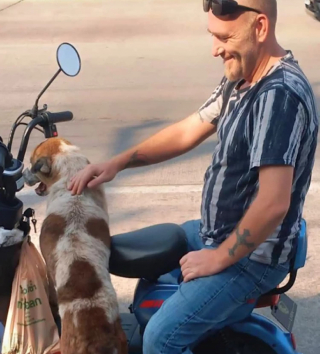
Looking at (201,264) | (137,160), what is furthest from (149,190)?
(201,264)

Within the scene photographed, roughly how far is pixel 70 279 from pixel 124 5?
1609 centimetres

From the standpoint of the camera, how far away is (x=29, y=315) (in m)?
2.67

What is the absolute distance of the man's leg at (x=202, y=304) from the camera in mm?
2381

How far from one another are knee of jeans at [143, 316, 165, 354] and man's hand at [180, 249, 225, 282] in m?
0.22

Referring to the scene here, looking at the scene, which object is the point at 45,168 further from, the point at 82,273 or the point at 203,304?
the point at 203,304

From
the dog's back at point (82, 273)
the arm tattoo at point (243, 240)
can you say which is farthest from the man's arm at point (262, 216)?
the dog's back at point (82, 273)

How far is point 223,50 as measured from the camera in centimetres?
230

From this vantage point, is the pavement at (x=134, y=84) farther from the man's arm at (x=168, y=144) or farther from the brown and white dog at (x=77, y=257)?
the man's arm at (x=168, y=144)

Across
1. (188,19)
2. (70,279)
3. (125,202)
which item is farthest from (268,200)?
(188,19)

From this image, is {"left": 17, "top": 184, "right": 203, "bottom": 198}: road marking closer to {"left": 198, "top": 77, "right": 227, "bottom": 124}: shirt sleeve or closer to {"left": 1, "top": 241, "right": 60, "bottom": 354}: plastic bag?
A: {"left": 198, "top": 77, "right": 227, "bottom": 124}: shirt sleeve

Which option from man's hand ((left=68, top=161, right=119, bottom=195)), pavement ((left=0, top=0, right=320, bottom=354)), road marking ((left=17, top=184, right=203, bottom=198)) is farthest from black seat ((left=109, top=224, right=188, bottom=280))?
road marking ((left=17, top=184, right=203, bottom=198))

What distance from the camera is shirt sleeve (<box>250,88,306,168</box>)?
6.99 feet

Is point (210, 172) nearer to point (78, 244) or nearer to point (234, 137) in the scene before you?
point (234, 137)

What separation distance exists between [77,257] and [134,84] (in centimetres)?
748
